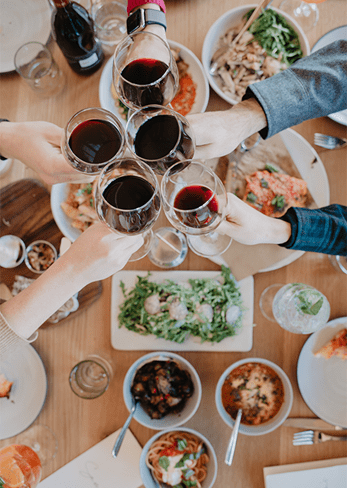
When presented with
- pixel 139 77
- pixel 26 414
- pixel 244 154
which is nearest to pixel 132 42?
pixel 139 77

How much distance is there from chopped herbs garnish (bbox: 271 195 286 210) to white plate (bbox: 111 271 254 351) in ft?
0.83

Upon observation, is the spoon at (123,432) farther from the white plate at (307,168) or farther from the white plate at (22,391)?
the white plate at (307,168)

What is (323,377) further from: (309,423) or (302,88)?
(302,88)

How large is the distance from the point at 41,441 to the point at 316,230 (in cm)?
111

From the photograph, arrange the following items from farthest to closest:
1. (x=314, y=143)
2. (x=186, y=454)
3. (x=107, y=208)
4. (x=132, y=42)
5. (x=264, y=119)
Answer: (x=314, y=143)
(x=186, y=454)
(x=264, y=119)
(x=132, y=42)
(x=107, y=208)

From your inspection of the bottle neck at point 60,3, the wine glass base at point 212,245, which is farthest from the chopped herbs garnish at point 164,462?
the bottle neck at point 60,3

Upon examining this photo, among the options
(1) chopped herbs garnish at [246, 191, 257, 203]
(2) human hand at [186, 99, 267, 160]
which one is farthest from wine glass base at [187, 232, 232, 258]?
(2) human hand at [186, 99, 267, 160]

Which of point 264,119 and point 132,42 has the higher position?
point 132,42

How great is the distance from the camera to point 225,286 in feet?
3.96

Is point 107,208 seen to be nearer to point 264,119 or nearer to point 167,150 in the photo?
point 167,150

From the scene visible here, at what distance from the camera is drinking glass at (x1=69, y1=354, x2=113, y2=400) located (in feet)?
4.03

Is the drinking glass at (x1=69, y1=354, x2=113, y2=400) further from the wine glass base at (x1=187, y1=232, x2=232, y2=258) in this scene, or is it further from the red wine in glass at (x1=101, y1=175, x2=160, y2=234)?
the red wine in glass at (x1=101, y1=175, x2=160, y2=234)

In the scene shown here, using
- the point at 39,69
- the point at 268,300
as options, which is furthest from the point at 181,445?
the point at 39,69

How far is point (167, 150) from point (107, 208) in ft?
0.63
